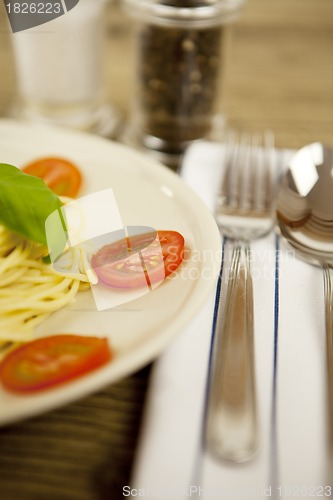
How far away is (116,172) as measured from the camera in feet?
3.16

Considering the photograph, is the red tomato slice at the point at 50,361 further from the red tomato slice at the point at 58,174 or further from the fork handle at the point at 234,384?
the red tomato slice at the point at 58,174

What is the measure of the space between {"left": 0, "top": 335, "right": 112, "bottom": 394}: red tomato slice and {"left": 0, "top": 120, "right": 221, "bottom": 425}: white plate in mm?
16

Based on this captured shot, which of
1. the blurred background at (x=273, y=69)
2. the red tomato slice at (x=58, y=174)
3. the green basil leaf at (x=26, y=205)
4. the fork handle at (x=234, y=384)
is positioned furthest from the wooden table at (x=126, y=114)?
the red tomato slice at (x=58, y=174)

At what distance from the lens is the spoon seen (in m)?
0.91

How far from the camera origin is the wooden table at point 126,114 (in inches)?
24.5

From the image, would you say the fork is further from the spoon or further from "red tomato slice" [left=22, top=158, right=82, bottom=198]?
"red tomato slice" [left=22, top=158, right=82, bottom=198]

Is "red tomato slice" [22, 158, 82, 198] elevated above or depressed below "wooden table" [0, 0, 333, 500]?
above

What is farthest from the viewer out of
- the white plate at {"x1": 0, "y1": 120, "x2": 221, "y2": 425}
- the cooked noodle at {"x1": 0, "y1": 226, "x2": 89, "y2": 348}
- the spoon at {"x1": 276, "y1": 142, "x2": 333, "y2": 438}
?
the spoon at {"x1": 276, "y1": 142, "x2": 333, "y2": 438}

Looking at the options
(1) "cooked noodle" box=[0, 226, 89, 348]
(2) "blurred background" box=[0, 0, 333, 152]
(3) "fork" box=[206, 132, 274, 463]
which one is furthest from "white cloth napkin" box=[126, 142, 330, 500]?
(2) "blurred background" box=[0, 0, 333, 152]

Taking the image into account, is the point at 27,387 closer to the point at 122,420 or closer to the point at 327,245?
the point at 122,420

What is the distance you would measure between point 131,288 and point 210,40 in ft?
2.15

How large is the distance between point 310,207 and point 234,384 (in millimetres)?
427

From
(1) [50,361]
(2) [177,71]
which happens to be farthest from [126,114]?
(1) [50,361]

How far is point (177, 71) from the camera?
1.19m
